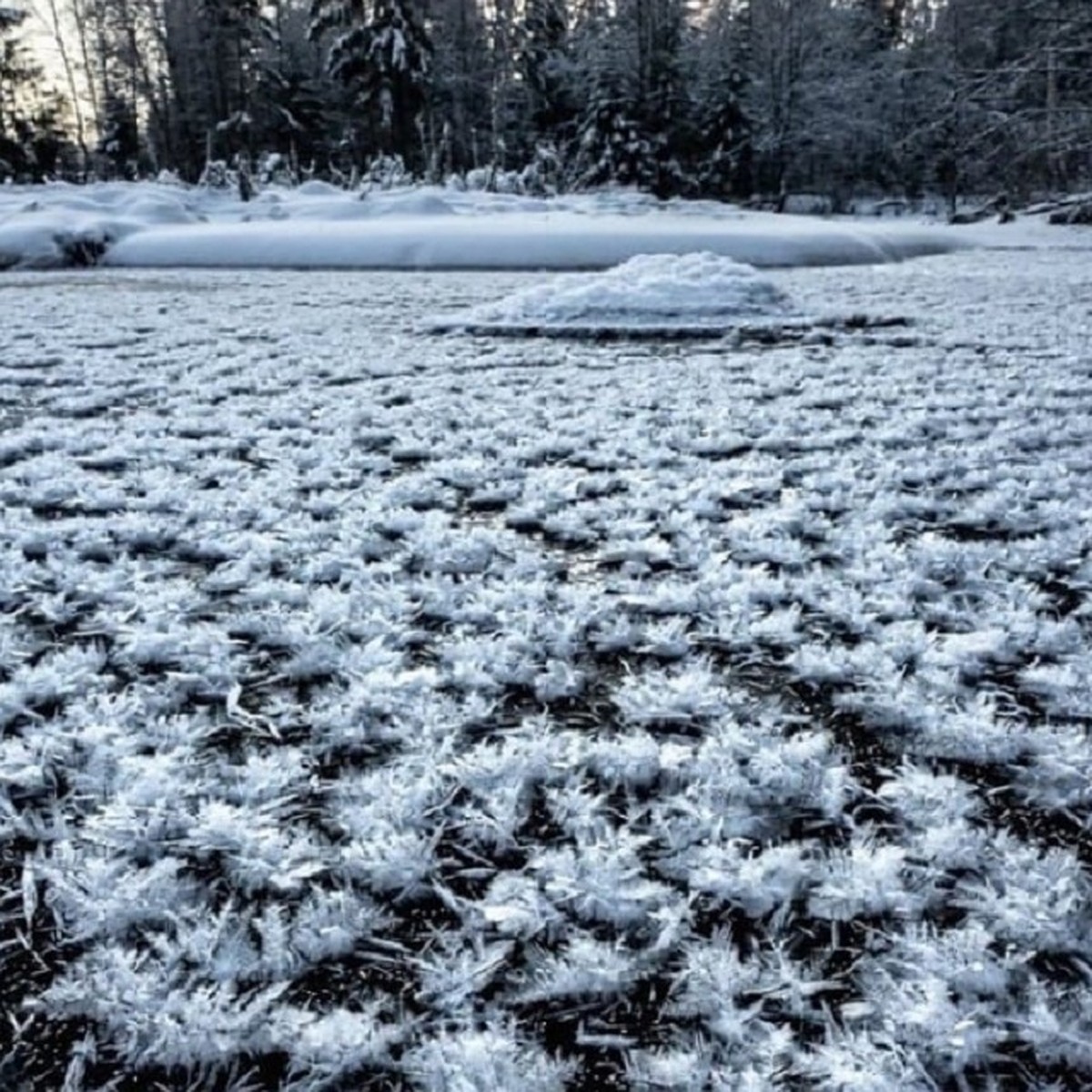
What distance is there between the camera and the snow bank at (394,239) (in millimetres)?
10891

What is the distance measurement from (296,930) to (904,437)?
257 cm

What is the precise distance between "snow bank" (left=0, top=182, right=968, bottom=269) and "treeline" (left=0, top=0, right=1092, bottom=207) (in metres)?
6.37

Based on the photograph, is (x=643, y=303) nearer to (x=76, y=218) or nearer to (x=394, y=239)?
(x=394, y=239)

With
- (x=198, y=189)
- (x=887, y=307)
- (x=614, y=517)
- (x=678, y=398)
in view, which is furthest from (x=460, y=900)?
(x=198, y=189)

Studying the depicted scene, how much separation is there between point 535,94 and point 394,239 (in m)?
16.2

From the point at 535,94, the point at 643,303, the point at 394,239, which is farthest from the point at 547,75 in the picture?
the point at 643,303

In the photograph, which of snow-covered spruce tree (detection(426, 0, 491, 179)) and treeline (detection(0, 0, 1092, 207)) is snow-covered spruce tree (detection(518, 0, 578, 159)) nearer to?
treeline (detection(0, 0, 1092, 207))

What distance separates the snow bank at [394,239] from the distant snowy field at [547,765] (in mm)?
8737

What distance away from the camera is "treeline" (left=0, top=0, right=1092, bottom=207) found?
69.5 feet

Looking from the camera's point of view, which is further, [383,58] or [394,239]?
[383,58]

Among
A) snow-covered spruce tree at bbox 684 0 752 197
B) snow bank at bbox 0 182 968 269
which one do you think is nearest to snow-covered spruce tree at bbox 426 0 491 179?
snow-covered spruce tree at bbox 684 0 752 197

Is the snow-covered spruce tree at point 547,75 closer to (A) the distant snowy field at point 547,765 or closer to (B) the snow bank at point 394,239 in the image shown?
(B) the snow bank at point 394,239

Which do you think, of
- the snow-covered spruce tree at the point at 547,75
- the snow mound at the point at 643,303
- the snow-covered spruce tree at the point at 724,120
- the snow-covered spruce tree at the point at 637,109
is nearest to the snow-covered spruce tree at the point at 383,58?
the snow-covered spruce tree at the point at 547,75

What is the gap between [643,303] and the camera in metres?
5.60
